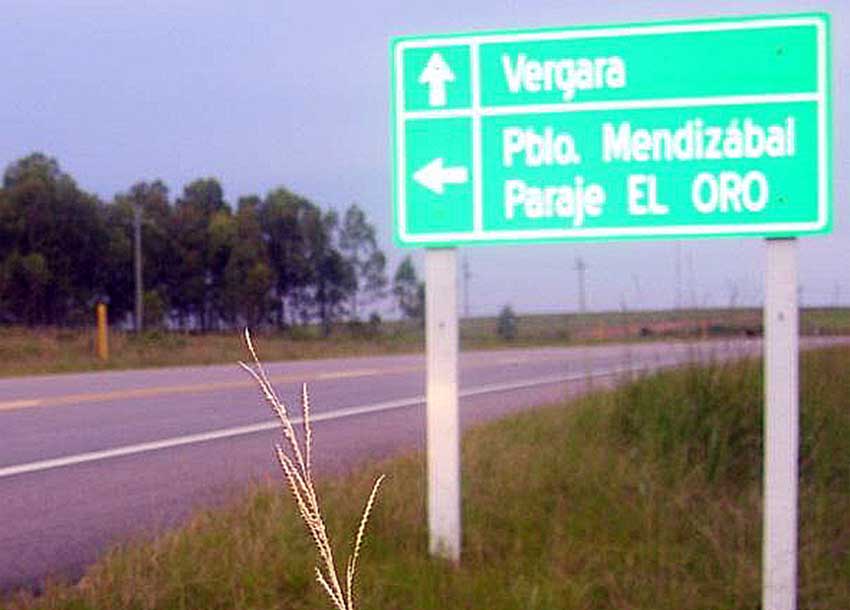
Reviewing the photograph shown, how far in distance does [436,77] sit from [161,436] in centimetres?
689

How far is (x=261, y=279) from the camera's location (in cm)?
3588

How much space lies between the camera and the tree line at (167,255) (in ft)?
118

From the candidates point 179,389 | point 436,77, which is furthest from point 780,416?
point 179,389

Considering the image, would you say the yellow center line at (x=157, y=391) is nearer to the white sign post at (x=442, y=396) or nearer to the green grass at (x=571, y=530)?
the green grass at (x=571, y=530)

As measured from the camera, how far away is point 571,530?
273 inches

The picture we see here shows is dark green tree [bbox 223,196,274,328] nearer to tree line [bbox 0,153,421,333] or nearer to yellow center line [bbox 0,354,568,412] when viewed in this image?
tree line [bbox 0,153,421,333]

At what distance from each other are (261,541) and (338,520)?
564 millimetres

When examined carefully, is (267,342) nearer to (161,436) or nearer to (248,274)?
(248,274)

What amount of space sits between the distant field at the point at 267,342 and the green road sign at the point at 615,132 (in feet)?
22.6

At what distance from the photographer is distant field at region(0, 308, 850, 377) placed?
77.3 ft

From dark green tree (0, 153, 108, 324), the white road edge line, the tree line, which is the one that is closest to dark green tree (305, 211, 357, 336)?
the tree line

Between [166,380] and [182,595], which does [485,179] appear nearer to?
[182,595]

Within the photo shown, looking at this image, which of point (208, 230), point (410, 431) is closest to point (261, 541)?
point (410, 431)

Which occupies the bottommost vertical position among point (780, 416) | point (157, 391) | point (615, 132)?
point (157, 391)
